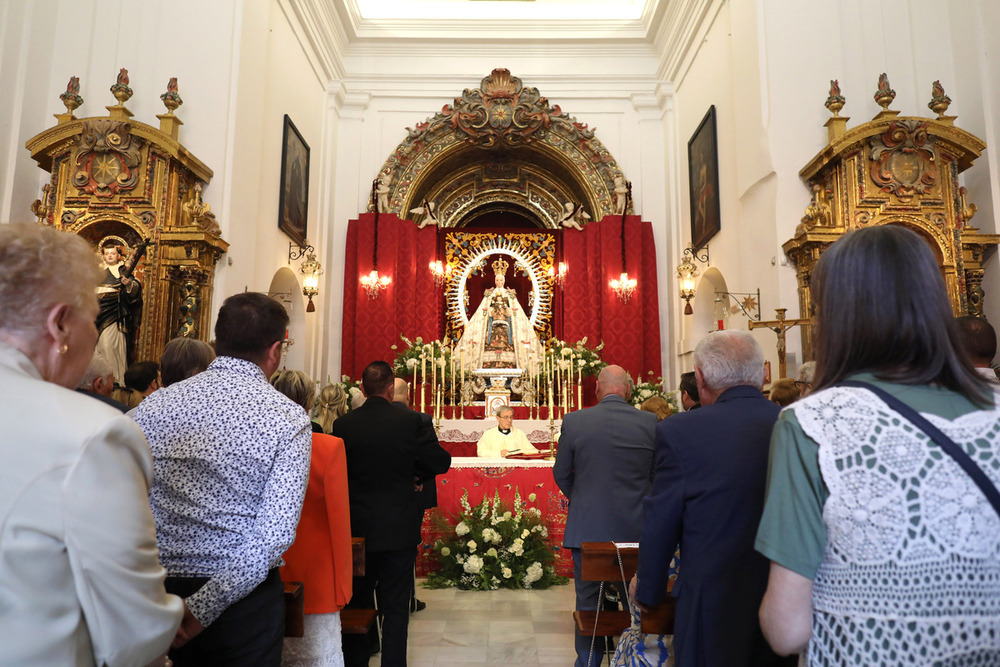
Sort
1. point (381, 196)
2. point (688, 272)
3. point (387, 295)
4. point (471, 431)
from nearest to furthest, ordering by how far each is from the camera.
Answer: point (471, 431) → point (688, 272) → point (387, 295) → point (381, 196)

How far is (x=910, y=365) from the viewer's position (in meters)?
1.38

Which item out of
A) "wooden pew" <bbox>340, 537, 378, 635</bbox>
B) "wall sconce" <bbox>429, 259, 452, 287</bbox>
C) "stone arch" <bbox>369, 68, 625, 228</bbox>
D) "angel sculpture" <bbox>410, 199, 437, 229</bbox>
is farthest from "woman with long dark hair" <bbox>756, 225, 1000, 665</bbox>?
"angel sculpture" <bbox>410, 199, 437, 229</bbox>

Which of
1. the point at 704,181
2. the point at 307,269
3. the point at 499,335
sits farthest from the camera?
the point at 499,335

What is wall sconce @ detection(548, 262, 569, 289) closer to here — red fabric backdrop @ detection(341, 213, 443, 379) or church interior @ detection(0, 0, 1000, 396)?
church interior @ detection(0, 0, 1000, 396)

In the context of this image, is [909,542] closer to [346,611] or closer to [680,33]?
[346,611]

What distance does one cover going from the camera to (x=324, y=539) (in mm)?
2842

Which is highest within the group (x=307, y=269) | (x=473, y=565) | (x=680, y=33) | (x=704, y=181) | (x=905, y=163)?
(x=680, y=33)

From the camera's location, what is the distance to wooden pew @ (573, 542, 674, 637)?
2475 millimetres

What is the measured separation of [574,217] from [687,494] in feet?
35.6

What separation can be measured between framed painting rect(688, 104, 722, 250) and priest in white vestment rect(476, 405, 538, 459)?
4.59m

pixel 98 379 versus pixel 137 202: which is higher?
pixel 137 202

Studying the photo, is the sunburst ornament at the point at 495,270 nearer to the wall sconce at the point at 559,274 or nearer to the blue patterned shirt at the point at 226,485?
the wall sconce at the point at 559,274

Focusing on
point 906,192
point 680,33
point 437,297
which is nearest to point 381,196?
point 437,297

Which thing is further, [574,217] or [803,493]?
[574,217]
